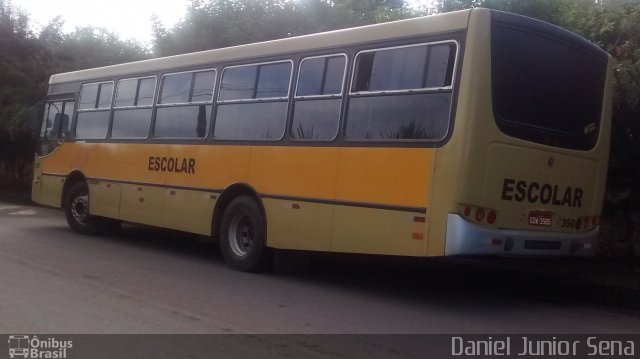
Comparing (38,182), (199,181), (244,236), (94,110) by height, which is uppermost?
(94,110)

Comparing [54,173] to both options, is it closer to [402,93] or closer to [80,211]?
[80,211]

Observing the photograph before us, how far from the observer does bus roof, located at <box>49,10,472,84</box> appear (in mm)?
8352

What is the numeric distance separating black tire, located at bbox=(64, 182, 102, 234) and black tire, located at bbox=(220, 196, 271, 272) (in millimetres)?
4608

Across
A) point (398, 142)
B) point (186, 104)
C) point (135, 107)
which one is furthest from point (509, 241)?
point (135, 107)

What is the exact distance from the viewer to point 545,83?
873 centimetres

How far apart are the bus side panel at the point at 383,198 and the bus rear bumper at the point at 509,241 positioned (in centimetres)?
39

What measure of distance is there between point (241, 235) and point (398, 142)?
11.2ft

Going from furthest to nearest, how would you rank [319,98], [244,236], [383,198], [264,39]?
[264,39] → [244,236] → [319,98] → [383,198]

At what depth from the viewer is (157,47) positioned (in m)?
20.5

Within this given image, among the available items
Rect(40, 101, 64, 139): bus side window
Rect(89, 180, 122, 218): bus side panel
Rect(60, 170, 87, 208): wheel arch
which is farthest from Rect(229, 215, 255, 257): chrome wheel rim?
Rect(40, 101, 64, 139): bus side window

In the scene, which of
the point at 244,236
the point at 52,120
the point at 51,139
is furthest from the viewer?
the point at 52,120

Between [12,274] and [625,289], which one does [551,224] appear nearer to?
[625,289]

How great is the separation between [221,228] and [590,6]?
7620 mm

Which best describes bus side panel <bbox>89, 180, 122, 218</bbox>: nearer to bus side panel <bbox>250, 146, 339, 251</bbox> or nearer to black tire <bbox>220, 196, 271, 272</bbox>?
black tire <bbox>220, 196, 271, 272</bbox>
